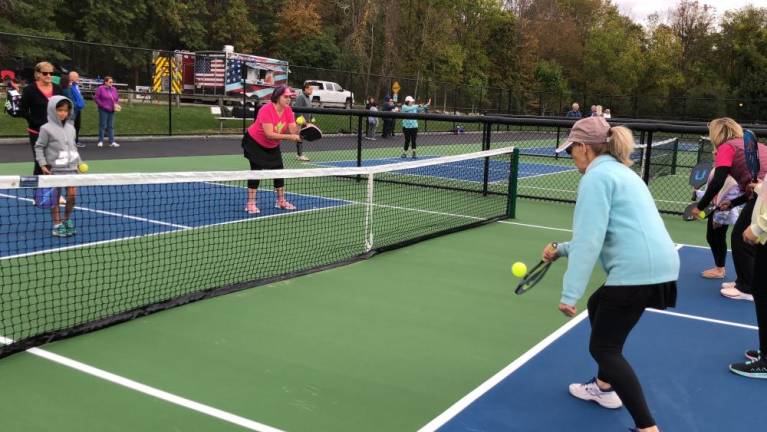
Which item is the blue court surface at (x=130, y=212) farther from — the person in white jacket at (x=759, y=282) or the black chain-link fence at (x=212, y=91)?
the black chain-link fence at (x=212, y=91)

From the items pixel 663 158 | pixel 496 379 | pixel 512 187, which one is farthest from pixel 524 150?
pixel 496 379

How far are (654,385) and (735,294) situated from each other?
2923 mm

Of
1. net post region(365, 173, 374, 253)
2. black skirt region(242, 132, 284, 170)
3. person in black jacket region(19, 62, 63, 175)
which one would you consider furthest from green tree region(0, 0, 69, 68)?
net post region(365, 173, 374, 253)

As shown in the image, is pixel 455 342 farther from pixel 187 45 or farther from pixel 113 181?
pixel 187 45

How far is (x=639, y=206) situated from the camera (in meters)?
3.53

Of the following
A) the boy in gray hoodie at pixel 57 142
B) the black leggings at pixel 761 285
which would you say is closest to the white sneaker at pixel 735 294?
the black leggings at pixel 761 285

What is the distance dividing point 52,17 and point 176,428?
159 ft

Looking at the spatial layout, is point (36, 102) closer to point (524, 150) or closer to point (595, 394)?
point (595, 394)

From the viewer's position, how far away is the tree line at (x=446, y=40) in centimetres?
4741

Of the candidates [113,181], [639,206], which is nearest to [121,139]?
[113,181]

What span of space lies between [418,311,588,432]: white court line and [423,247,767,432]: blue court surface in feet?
0.04

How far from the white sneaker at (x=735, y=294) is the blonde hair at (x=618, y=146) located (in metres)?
4.28

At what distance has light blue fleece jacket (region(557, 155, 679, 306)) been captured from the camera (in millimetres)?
3441

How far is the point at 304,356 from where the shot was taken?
504 cm
